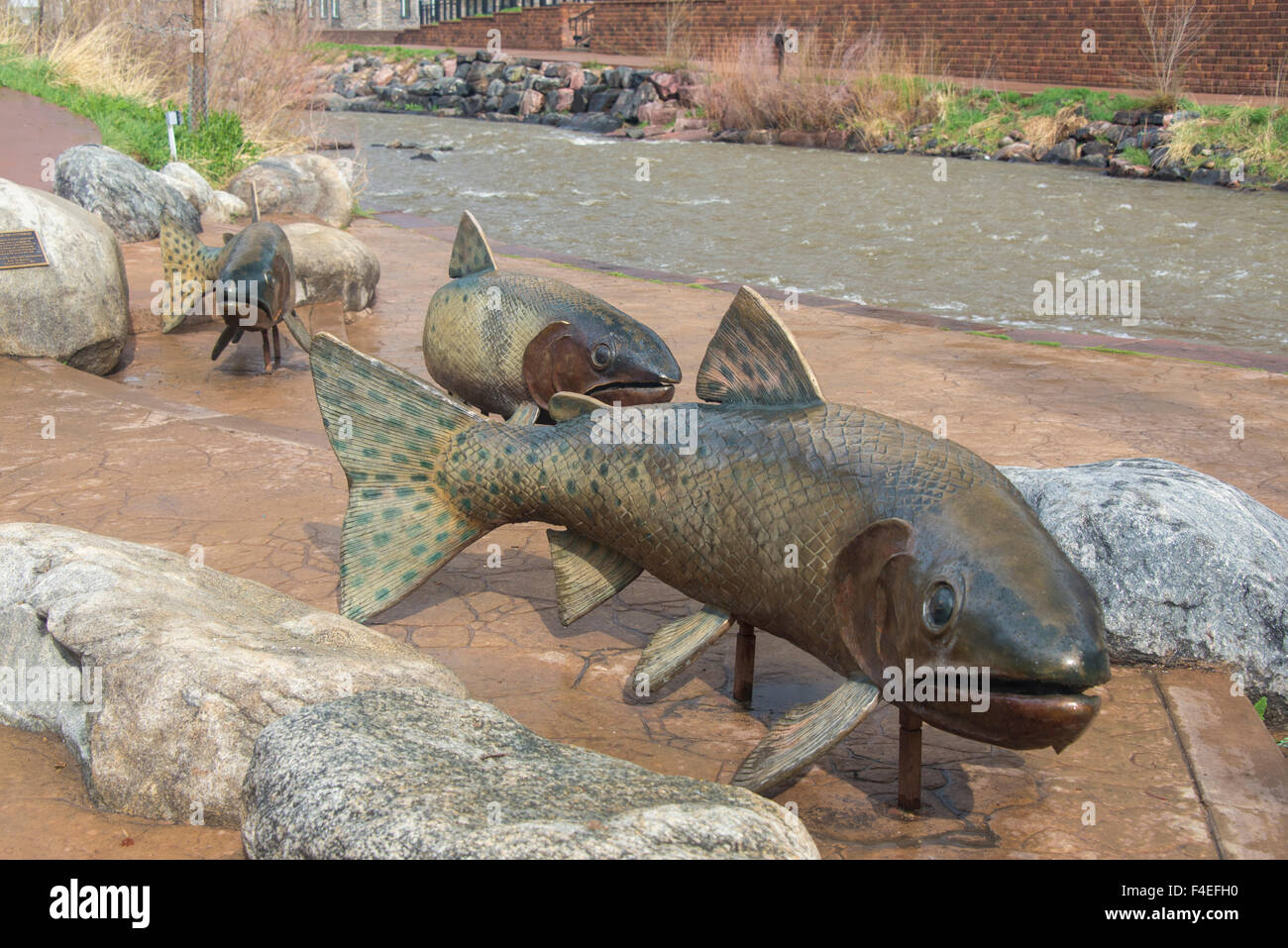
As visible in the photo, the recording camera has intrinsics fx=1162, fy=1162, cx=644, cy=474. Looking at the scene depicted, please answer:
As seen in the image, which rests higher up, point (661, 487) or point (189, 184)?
point (189, 184)

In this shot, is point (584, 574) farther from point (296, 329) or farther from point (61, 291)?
point (61, 291)

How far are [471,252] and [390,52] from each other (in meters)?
41.3

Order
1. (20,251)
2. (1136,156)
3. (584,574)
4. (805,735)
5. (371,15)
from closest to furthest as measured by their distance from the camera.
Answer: (805,735) < (584,574) < (20,251) < (1136,156) < (371,15)

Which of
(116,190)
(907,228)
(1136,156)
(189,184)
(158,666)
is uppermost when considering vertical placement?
(1136,156)

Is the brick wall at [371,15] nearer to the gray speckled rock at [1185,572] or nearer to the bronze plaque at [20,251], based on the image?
the bronze plaque at [20,251]

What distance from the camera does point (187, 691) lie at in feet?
10.1

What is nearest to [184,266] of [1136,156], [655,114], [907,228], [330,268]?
[330,268]

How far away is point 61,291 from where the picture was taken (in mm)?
7559

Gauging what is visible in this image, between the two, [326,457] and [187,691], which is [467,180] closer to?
[326,457]

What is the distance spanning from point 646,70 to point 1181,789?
3171 centimetres

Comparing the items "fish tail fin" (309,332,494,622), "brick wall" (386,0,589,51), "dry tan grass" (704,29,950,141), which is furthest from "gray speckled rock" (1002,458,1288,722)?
"brick wall" (386,0,589,51)

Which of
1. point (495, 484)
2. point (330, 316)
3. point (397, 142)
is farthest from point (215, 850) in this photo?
point (397, 142)

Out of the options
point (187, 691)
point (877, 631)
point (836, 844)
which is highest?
point (877, 631)

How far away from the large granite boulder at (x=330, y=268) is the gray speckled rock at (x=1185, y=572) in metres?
7.17
